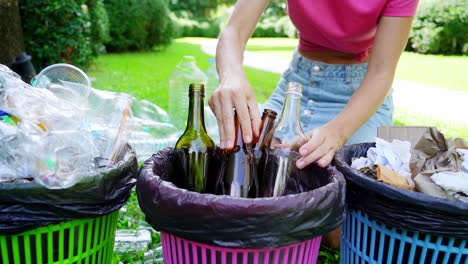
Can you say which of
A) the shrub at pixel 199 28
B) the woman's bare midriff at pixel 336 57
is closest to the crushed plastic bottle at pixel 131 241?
the woman's bare midriff at pixel 336 57

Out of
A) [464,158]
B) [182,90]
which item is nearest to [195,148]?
[464,158]

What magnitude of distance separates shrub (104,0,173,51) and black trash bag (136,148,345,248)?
1075 cm

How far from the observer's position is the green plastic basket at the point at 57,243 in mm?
1114

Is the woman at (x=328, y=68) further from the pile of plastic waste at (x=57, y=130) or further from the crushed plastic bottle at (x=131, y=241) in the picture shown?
the crushed plastic bottle at (x=131, y=241)

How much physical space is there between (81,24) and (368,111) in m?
5.21

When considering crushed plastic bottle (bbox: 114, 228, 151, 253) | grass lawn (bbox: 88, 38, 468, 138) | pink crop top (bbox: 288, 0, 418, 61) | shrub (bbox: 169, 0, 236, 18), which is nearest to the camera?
pink crop top (bbox: 288, 0, 418, 61)

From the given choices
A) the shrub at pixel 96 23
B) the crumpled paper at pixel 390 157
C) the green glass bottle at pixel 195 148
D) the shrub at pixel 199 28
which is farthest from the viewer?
the shrub at pixel 199 28

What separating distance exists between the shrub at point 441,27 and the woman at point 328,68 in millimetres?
10718

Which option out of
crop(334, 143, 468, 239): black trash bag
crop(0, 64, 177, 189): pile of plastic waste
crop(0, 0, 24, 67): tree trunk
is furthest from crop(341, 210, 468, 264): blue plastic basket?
crop(0, 0, 24, 67): tree trunk

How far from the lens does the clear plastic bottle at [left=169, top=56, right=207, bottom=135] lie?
4.22m

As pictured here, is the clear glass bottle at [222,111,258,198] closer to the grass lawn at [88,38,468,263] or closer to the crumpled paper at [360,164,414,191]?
the crumpled paper at [360,164,414,191]

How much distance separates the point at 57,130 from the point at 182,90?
373 cm

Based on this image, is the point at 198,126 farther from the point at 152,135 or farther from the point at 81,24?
the point at 81,24

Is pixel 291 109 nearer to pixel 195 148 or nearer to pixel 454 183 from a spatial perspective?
pixel 195 148
